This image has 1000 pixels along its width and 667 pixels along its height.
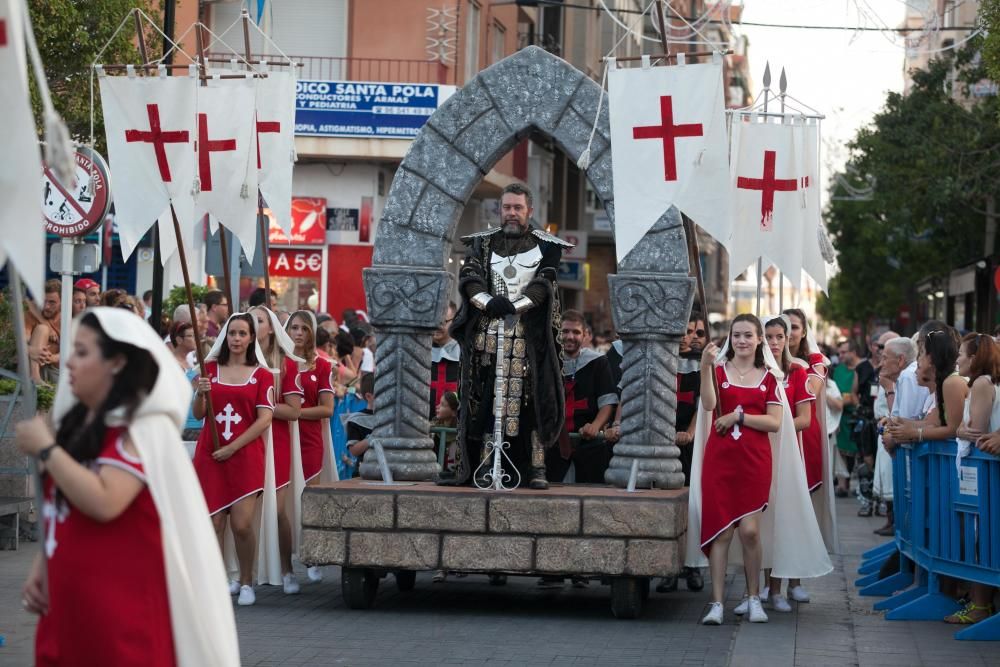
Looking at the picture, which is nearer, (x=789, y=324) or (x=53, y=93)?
(x=789, y=324)

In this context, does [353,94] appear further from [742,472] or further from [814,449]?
[742,472]

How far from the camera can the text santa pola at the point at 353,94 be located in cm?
2842

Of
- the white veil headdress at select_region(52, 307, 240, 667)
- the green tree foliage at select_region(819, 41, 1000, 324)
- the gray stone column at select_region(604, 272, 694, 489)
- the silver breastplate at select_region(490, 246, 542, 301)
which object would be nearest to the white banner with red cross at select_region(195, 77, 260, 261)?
the silver breastplate at select_region(490, 246, 542, 301)

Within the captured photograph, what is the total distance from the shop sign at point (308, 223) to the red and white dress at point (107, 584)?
2426cm

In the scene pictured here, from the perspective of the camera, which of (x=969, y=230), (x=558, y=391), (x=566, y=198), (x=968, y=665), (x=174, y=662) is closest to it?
Answer: (x=174, y=662)

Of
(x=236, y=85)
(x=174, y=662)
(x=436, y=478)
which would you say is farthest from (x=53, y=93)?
(x=174, y=662)

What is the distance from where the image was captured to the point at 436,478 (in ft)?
37.7

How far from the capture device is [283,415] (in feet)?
37.2

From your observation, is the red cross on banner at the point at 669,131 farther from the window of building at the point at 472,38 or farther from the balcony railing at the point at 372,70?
the window of building at the point at 472,38

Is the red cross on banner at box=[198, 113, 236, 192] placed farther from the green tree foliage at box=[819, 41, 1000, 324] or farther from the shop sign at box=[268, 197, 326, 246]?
the shop sign at box=[268, 197, 326, 246]

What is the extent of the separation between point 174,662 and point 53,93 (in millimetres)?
15168

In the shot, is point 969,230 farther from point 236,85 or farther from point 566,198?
point 236,85

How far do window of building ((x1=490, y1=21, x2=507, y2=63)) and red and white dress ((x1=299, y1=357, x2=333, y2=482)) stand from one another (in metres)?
22.6

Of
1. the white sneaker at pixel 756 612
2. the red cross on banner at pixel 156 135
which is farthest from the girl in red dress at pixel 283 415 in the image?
the white sneaker at pixel 756 612
